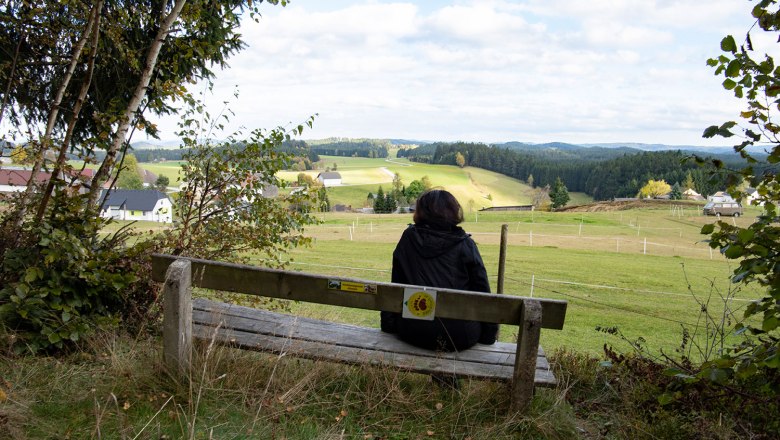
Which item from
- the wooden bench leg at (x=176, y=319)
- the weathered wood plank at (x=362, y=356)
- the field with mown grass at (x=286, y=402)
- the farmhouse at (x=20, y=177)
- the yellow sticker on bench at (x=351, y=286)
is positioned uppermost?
the farmhouse at (x=20, y=177)

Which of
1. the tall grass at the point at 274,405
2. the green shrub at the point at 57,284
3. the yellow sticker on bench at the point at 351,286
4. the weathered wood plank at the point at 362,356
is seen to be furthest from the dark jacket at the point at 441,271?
the green shrub at the point at 57,284

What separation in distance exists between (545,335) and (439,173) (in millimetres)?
140617

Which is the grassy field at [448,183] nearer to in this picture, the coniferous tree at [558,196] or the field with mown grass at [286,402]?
the coniferous tree at [558,196]

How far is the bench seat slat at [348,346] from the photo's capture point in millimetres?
3205

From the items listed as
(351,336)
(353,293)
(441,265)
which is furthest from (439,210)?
(351,336)

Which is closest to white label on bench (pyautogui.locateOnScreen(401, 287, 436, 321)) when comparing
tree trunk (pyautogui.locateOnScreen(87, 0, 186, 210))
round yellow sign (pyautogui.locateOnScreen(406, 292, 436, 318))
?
round yellow sign (pyautogui.locateOnScreen(406, 292, 436, 318))

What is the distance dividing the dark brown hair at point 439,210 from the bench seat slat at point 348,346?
813mm

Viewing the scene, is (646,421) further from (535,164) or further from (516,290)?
(535,164)

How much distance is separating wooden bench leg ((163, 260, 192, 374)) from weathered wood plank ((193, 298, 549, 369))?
0.74 feet

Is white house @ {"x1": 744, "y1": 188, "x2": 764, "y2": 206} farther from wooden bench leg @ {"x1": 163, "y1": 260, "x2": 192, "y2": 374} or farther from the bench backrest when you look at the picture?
wooden bench leg @ {"x1": 163, "y1": 260, "x2": 192, "y2": 374}

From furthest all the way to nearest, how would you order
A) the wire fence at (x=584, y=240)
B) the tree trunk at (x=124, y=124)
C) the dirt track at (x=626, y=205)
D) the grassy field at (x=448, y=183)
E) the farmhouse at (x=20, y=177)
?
the grassy field at (x=448, y=183) → the dirt track at (x=626, y=205) → the wire fence at (x=584, y=240) → the farmhouse at (x=20, y=177) → the tree trunk at (x=124, y=124)

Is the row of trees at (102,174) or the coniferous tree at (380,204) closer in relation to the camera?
the row of trees at (102,174)

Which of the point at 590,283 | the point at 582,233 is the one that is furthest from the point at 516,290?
the point at 582,233

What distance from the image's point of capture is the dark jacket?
3406 millimetres
